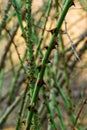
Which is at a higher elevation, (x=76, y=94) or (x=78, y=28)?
(x=78, y=28)

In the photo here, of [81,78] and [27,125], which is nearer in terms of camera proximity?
[27,125]

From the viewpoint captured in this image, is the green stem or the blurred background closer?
the green stem

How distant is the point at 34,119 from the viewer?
33.0 inches

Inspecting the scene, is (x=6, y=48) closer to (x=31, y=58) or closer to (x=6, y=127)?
(x=6, y=127)

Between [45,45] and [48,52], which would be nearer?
[48,52]

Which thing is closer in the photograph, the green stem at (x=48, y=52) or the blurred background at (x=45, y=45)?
the green stem at (x=48, y=52)

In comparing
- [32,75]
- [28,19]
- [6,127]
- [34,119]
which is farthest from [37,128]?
[6,127]

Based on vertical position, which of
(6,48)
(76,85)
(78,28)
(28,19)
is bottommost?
(76,85)

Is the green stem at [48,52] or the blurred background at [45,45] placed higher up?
the green stem at [48,52]

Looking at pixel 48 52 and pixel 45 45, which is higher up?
pixel 48 52

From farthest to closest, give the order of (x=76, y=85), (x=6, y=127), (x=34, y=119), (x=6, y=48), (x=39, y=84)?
(x=76, y=85), (x=6, y=127), (x=6, y=48), (x=34, y=119), (x=39, y=84)

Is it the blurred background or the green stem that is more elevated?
the green stem

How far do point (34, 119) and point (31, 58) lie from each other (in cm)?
14

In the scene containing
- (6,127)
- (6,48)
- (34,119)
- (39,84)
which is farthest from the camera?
(6,127)
